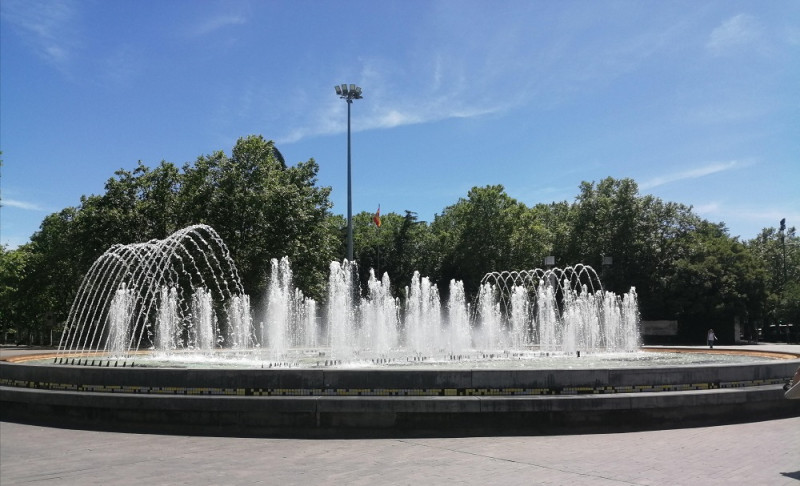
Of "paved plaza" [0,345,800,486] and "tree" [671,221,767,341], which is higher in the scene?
"tree" [671,221,767,341]

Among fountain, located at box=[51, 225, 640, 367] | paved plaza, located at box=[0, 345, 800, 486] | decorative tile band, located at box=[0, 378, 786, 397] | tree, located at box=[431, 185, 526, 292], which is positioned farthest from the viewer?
tree, located at box=[431, 185, 526, 292]

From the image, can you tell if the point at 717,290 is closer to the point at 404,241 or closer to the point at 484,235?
the point at 484,235

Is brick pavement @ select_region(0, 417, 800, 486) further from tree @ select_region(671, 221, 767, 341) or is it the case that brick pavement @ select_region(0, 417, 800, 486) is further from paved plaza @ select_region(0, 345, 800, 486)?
tree @ select_region(671, 221, 767, 341)

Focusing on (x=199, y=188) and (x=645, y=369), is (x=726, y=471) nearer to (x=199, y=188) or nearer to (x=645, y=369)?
(x=645, y=369)

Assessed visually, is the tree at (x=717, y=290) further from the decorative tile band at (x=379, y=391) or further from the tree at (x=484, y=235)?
the decorative tile band at (x=379, y=391)

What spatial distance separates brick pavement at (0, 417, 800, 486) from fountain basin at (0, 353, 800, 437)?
13.6 inches

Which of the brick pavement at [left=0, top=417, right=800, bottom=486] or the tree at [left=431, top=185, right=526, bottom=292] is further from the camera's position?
the tree at [left=431, top=185, right=526, bottom=292]

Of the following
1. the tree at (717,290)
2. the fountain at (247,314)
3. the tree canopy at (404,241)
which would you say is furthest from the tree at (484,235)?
the fountain at (247,314)

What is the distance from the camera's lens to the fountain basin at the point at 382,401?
31.3 ft

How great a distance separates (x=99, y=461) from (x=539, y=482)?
16.8ft

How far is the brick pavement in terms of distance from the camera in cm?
704

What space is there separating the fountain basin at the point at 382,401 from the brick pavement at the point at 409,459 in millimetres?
347

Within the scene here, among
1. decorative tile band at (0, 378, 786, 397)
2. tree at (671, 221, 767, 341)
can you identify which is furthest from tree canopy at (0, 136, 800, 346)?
decorative tile band at (0, 378, 786, 397)

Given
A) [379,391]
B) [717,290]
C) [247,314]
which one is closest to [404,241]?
[717,290]
